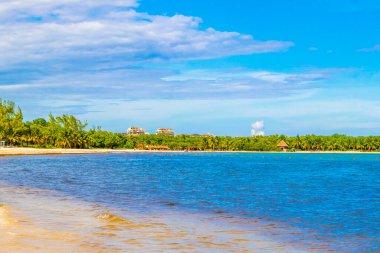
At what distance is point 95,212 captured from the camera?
24359 millimetres

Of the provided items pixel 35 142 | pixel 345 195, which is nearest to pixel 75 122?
pixel 35 142

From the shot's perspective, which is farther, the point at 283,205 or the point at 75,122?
the point at 75,122

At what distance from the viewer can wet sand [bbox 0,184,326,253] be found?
611 inches

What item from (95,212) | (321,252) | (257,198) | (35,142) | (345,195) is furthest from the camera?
(35,142)

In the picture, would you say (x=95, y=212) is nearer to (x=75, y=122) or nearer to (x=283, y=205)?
(x=283, y=205)

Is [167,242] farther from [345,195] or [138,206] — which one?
[345,195]

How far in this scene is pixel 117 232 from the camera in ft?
60.6

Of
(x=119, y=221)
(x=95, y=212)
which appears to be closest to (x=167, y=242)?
(x=119, y=221)

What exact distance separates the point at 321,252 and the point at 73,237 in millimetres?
8696

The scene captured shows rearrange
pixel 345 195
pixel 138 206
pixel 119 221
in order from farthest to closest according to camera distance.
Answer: pixel 345 195
pixel 138 206
pixel 119 221

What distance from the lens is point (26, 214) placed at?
22094 millimetres

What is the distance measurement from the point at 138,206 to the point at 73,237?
11549 mm

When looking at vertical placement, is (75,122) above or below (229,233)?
above

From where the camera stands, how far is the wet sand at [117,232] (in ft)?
50.9
